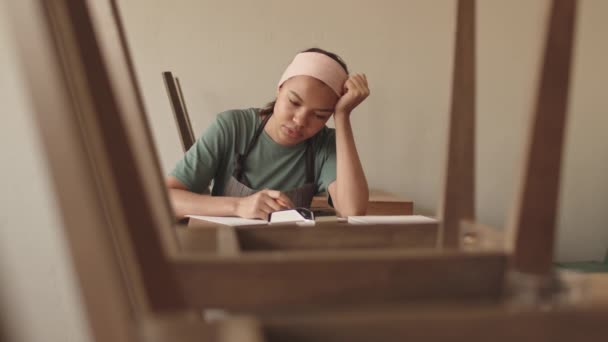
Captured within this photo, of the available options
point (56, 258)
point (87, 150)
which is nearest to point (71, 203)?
point (87, 150)

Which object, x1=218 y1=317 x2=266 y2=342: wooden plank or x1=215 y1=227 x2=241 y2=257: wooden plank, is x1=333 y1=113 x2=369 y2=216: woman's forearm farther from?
x1=218 y1=317 x2=266 y2=342: wooden plank

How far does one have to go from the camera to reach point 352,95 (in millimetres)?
1396

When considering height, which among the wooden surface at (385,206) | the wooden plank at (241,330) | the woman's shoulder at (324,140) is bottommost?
the wooden surface at (385,206)

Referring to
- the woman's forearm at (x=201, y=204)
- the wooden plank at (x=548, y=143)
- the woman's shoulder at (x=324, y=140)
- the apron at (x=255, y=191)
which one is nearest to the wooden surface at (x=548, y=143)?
the wooden plank at (x=548, y=143)

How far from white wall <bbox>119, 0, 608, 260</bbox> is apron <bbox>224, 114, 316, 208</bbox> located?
671mm

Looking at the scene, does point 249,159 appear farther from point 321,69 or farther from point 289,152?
point 321,69

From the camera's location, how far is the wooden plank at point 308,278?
406 millimetres

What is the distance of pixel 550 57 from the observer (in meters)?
0.40

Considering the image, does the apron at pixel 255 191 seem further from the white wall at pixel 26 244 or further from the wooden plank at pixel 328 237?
the wooden plank at pixel 328 237

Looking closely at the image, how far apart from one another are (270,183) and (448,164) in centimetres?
99

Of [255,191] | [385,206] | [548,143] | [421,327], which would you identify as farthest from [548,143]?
[385,206]

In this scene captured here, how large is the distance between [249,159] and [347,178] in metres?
0.28

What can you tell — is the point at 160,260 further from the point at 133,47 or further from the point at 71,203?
the point at 133,47

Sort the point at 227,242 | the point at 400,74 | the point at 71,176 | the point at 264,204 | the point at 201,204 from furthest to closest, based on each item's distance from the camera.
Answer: the point at 400,74 < the point at 201,204 < the point at 264,204 < the point at 227,242 < the point at 71,176
